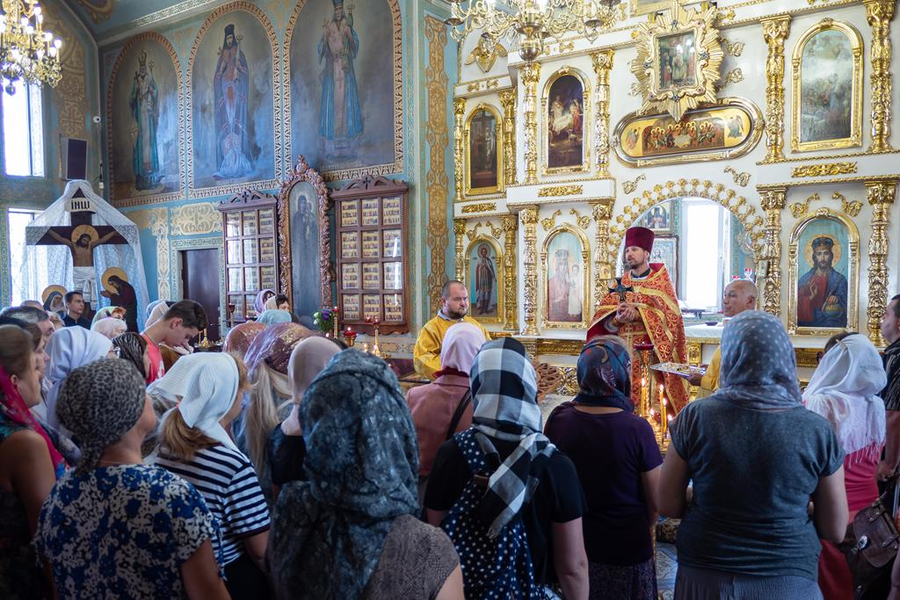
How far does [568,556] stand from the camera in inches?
76.4

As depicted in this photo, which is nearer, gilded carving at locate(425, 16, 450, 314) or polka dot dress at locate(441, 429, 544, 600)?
polka dot dress at locate(441, 429, 544, 600)

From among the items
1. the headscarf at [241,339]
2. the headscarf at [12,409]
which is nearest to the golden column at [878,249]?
the headscarf at [241,339]

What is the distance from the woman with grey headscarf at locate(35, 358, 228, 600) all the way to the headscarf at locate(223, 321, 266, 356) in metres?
2.57

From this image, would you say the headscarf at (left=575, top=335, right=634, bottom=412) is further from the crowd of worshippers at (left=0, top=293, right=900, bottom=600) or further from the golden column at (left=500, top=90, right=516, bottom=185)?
the golden column at (left=500, top=90, right=516, bottom=185)

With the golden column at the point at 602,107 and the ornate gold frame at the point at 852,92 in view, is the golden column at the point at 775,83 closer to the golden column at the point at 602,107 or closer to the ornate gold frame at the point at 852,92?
the ornate gold frame at the point at 852,92

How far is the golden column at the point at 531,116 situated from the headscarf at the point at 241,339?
639cm

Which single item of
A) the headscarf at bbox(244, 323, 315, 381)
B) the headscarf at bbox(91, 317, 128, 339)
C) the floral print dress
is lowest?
the floral print dress

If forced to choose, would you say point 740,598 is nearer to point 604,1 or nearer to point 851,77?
point 604,1

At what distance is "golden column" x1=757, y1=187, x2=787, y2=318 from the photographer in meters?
8.00

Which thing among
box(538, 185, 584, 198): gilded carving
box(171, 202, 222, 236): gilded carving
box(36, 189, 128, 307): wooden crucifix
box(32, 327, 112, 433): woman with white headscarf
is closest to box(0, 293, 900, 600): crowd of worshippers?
box(32, 327, 112, 433): woman with white headscarf

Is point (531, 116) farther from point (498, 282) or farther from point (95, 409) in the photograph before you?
point (95, 409)

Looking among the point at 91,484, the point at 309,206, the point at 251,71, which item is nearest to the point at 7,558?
the point at 91,484

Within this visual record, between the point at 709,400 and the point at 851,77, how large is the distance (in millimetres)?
7432

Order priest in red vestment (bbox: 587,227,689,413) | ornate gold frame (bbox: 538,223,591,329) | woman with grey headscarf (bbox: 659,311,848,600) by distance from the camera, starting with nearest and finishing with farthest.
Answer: woman with grey headscarf (bbox: 659,311,848,600) → priest in red vestment (bbox: 587,227,689,413) → ornate gold frame (bbox: 538,223,591,329)
